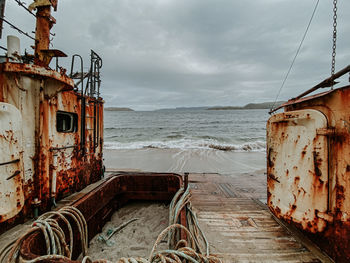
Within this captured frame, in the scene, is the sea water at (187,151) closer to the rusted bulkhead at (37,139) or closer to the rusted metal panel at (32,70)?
the rusted bulkhead at (37,139)

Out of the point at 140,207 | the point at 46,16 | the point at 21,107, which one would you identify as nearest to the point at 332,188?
the point at 140,207

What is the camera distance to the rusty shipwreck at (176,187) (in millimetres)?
2182

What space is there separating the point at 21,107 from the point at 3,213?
5.37 ft

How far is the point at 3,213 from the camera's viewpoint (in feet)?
8.27

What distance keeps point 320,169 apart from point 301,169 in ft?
0.86

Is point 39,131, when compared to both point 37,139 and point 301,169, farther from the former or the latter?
point 301,169

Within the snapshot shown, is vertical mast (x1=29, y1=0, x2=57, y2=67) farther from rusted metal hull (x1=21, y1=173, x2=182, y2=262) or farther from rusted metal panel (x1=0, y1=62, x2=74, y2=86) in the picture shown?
rusted metal hull (x1=21, y1=173, x2=182, y2=262)

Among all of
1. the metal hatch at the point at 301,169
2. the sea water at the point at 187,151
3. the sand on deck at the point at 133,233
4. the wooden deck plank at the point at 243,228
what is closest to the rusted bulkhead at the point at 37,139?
the sand on deck at the point at 133,233

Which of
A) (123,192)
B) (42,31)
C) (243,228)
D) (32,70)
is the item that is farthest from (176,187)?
(42,31)

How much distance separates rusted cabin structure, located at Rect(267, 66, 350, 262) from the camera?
2.13 m

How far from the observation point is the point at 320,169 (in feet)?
7.67

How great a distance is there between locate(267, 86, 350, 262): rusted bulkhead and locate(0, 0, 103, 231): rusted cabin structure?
13.4 feet

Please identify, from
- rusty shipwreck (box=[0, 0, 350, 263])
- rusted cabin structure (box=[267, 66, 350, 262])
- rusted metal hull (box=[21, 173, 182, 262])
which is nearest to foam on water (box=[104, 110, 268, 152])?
rusted metal hull (box=[21, 173, 182, 262])

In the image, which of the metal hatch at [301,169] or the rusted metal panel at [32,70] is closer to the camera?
the metal hatch at [301,169]
